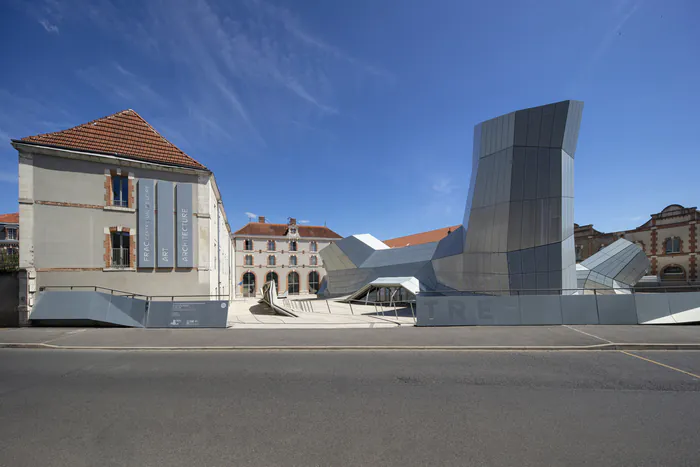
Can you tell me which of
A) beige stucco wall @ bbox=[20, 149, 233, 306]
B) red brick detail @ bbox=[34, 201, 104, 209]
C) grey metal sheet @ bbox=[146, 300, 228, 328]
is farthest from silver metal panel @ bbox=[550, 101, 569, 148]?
red brick detail @ bbox=[34, 201, 104, 209]

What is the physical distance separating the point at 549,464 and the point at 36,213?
70.4 feet

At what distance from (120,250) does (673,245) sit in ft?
184

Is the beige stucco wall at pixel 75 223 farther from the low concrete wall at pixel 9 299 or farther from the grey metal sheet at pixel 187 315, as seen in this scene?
the grey metal sheet at pixel 187 315

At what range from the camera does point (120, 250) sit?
16750 mm

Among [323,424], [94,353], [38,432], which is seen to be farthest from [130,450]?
[94,353]

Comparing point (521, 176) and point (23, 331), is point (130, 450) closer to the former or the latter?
point (23, 331)

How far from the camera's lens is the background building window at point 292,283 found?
169 ft

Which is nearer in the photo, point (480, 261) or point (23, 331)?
point (23, 331)

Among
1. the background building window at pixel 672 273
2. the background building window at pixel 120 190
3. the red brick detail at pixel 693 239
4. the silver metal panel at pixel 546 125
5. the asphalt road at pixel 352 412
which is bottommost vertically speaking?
the background building window at pixel 672 273

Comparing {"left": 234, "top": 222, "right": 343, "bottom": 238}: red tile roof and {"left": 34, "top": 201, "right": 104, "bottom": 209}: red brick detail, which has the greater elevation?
{"left": 234, "top": 222, "right": 343, "bottom": 238}: red tile roof

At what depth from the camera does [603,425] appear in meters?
4.38

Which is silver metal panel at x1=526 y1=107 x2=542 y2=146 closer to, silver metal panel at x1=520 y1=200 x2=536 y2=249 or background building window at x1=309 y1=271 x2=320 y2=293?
silver metal panel at x1=520 y1=200 x2=536 y2=249

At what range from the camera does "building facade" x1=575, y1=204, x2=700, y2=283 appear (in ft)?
117

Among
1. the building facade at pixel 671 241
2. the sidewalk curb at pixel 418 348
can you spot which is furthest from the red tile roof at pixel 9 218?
the building facade at pixel 671 241
